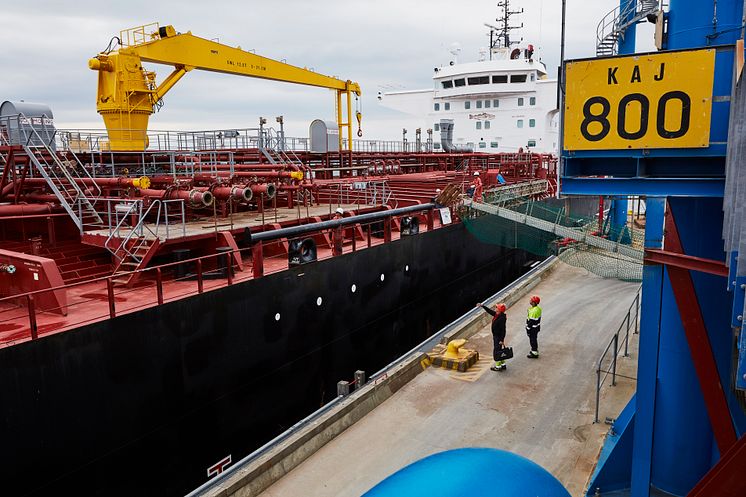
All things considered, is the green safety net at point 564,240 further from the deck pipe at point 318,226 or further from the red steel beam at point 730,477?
the red steel beam at point 730,477

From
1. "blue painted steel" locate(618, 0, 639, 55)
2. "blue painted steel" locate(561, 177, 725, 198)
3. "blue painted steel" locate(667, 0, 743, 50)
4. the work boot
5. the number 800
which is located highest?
"blue painted steel" locate(618, 0, 639, 55)

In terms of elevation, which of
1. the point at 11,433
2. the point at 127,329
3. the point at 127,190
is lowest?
the point at 11,433

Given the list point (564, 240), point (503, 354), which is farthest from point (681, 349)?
point (564, 240)

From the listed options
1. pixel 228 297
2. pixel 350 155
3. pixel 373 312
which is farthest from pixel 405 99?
pixel 228 297

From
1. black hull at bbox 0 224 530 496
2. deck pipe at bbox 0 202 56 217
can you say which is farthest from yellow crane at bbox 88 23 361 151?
black hull at bbox 0 224 530 496

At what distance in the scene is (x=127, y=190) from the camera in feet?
43.6

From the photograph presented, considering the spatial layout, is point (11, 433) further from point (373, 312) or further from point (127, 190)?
point (373, 312)

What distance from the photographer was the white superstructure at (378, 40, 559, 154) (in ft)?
127

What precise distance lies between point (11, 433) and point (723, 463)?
7.72 metres

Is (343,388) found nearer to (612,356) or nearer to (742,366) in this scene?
(612,356)

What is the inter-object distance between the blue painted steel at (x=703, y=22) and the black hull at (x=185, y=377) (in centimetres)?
794

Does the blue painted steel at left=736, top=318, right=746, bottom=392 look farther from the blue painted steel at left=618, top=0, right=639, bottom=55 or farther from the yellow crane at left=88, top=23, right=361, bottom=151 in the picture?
the yellow crane at left=88, top=23, right=361, bottom=151

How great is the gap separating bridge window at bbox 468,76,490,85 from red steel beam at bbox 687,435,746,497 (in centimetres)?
3884

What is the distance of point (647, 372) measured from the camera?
226 inches
